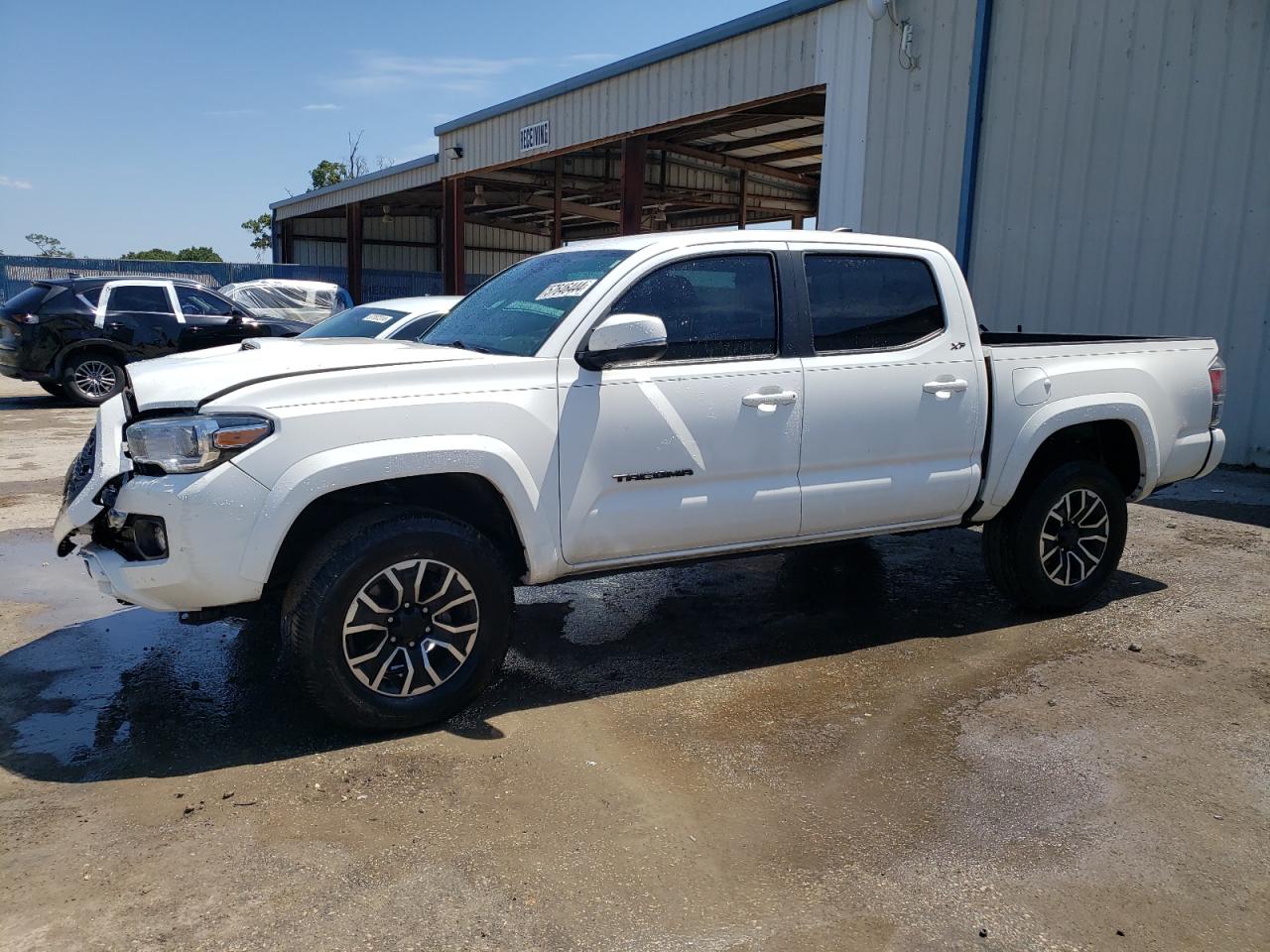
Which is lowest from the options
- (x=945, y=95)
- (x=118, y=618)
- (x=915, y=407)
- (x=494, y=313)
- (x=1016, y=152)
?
(x=118, y=618)

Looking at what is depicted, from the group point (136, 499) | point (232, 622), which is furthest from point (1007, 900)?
point (232, 622)

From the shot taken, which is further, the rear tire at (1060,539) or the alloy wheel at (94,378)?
the alloy wheel at (94,378)

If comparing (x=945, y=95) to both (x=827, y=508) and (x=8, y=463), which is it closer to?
(x=827, y=508)

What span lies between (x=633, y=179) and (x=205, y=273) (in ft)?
64.5

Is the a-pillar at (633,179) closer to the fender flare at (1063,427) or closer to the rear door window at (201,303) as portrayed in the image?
the rear door window at (201,303)

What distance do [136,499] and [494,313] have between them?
1.77 m

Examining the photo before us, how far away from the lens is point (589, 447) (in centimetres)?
392

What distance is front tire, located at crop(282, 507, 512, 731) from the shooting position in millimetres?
3521

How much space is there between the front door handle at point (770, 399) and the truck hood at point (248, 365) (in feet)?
3.76

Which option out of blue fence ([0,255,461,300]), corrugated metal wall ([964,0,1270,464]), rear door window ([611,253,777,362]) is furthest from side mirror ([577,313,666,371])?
blue fence ([0,255,461,300])

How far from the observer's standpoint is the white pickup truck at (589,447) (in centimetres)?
345

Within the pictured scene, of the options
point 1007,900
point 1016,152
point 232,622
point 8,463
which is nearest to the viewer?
point 1007,900

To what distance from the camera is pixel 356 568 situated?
3529mm

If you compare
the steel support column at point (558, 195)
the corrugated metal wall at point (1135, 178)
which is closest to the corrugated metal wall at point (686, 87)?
the corrugated metal wall at point (1135, 178)
